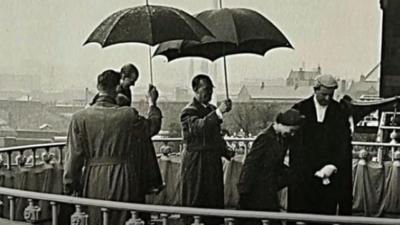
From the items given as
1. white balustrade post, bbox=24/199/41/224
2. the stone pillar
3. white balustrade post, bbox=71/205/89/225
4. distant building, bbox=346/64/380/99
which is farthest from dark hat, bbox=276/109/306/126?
the stone pillar

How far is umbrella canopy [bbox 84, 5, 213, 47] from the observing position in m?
3.36

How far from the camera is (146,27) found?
3.39 metres

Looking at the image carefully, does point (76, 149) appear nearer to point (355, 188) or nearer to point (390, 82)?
point (355, 188)

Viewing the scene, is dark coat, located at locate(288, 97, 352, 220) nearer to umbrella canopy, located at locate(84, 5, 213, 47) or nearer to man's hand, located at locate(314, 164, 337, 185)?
man's hand, located at locate(314, 164, 337, 185)

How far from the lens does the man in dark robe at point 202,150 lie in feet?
11.0

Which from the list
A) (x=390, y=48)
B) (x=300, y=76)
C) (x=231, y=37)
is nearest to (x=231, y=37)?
(x=231, y=37)

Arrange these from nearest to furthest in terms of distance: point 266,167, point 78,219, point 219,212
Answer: point 219,212 → point 78,219 → point 266,167

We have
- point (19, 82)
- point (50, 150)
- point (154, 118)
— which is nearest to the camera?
point (154, 118)

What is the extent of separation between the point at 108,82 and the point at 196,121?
513mm

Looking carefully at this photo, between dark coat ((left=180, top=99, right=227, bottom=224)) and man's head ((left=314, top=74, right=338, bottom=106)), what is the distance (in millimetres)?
458

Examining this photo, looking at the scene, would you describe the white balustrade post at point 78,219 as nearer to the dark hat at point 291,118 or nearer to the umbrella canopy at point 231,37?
the dark hat at point 291,118

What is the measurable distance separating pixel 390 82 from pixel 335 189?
9.87 ft

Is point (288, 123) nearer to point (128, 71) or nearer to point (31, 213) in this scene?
point (128, 71)

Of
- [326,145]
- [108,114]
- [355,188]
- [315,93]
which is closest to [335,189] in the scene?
[326,145]
